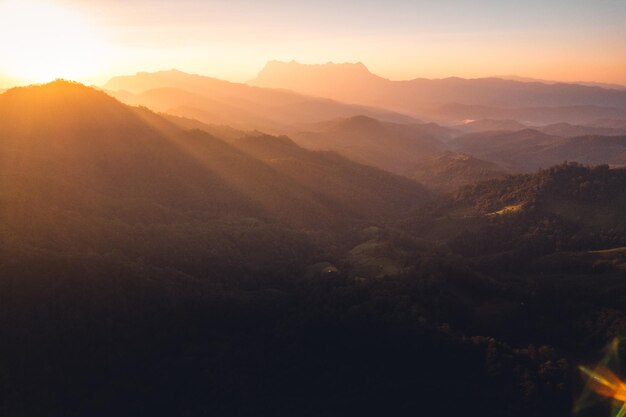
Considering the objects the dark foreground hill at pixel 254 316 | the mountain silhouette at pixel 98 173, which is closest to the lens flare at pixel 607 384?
the dark foreground hill at pixel 254 316

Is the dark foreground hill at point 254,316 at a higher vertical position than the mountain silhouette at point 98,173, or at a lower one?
lower

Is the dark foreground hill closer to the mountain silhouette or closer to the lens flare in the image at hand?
the mountain silhouette

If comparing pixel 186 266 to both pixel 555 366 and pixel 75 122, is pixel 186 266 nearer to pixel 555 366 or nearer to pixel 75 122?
pixel 555 366

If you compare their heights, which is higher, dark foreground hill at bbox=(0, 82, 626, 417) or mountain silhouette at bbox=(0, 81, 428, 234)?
mountain silhouette at bbox=(0, 81, 428, 234)

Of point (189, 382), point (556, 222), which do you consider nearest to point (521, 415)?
point (189, 382)

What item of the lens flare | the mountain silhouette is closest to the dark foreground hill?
the mountain silhouette

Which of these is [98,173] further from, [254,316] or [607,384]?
[607,384]

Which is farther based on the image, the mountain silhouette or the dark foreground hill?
the mountain silhouette

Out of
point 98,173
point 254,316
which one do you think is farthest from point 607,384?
point 98,173

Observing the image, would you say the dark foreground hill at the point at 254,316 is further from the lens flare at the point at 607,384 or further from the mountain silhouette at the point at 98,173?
the lens flare at the point at 607,384

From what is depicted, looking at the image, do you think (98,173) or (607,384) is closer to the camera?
(607,384)

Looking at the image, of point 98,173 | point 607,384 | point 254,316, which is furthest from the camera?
point 98,173
